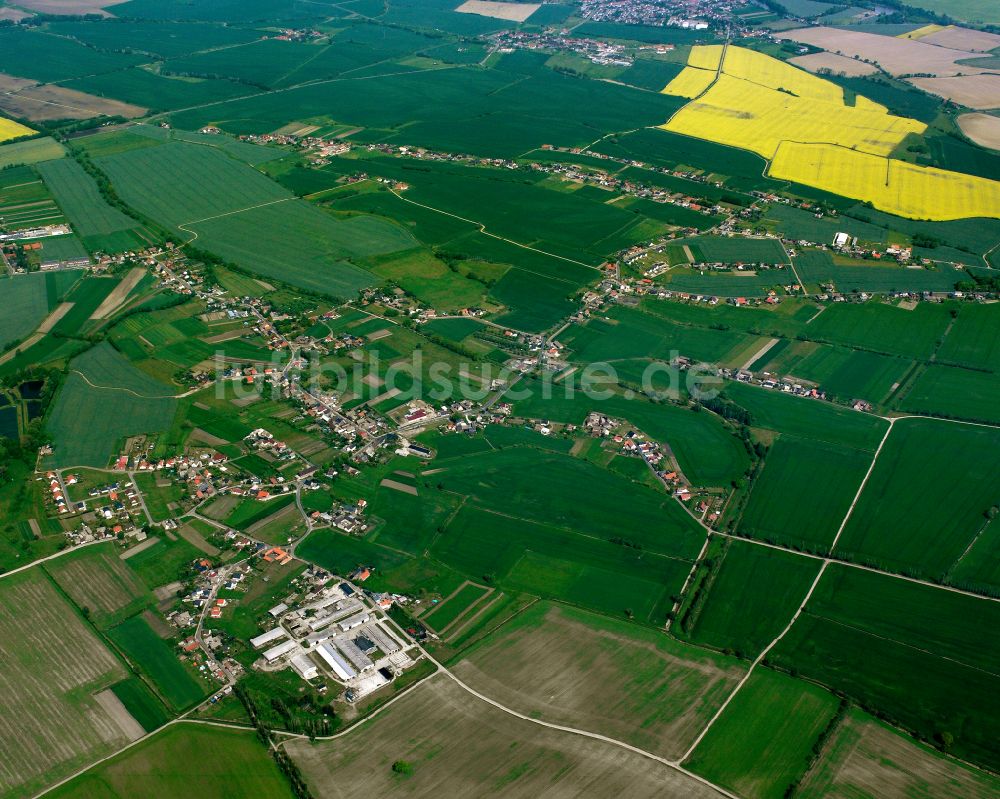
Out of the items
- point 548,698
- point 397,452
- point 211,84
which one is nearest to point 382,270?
point 397,452

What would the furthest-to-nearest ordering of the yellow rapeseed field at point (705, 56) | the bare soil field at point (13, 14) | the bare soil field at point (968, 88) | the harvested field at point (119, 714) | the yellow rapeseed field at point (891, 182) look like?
the bare soil field at point (13, 14), the yellow rapeseed field at point (705, 56), the bare soil field at point (968, 88), the yellow rapeseed field at point (891, 182), the harvested field at point (119, 714)

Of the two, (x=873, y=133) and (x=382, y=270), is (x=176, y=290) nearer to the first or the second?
(x=382, y=270)

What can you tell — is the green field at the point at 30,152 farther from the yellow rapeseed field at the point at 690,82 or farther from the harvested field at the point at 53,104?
the yellow rapeseed field at the point at 690,82

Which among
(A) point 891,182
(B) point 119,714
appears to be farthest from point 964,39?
(B) point 119,714

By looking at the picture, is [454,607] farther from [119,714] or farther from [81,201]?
[81,201]

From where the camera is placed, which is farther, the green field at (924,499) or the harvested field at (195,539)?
the green field at (924,499)

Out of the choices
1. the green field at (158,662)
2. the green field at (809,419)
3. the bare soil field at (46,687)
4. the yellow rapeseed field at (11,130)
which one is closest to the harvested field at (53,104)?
the yellow rapeseed field at (11,130)
